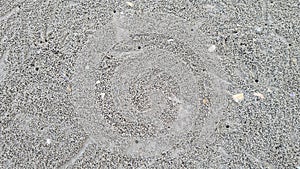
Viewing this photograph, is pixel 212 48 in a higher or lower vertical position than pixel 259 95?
higher

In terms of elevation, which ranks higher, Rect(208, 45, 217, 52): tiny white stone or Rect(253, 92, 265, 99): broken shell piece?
Rect(208, 45, 217, 52): tiny white stone

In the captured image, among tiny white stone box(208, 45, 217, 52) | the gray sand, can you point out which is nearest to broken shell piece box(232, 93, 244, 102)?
the gray sand

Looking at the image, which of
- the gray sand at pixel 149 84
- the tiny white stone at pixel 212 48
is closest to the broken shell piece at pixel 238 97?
the gray sand at pixel 149 84

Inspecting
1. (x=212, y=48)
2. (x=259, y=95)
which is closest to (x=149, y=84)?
(x=212, y=48)

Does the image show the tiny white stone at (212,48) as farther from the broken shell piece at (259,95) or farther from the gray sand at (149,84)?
the broken shell piece at (259,95)

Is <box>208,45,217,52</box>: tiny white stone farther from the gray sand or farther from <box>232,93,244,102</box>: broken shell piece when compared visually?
<box>232,93,244,102</box>: broken shell piece

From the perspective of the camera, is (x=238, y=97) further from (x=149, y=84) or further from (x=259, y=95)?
(x=149, y=84)

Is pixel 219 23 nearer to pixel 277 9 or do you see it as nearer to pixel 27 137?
pixel 277 9

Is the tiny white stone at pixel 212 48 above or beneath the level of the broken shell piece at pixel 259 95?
above

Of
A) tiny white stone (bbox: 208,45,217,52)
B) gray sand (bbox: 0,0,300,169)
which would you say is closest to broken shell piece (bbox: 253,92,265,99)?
gray sand (bbox: 0,0,300,169)
